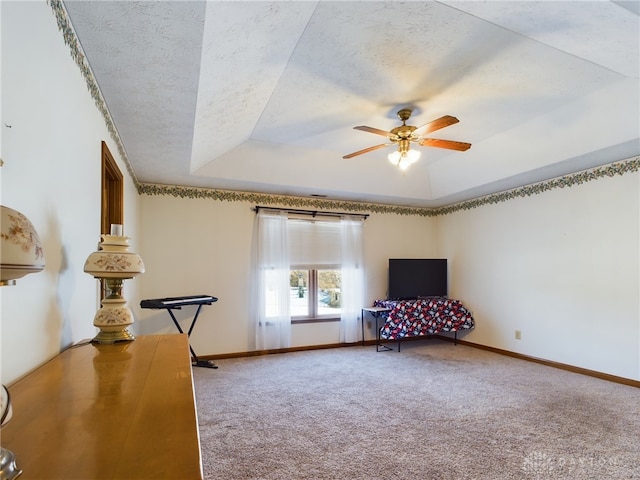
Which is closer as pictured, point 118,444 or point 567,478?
point 118,444

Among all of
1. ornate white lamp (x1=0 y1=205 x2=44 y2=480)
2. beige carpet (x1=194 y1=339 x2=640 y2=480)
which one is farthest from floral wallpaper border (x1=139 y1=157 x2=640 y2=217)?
ornate white lamp (x1=0 y1=205 x2=44 y2=480)

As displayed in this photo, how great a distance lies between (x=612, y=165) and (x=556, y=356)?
7.40ft

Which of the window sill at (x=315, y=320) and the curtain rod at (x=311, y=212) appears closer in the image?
the curtain rod at (x=311, y=212)

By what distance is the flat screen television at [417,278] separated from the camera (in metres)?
5.54

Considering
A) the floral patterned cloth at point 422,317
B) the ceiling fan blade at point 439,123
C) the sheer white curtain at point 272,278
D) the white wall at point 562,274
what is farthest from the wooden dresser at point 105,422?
the white wall at point 562,274

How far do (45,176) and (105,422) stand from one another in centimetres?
94

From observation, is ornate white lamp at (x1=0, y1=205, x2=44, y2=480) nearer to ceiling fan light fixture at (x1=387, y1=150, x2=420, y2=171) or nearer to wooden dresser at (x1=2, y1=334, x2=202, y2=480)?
wooden dresser at (x1=2, y1=334, x2=202, y2=480)

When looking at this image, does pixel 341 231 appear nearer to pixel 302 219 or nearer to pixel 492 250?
pixel 302 219

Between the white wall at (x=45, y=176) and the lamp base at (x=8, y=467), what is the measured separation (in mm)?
508

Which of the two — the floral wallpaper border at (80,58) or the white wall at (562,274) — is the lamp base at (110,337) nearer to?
the floral wallpaper border at (80,58)

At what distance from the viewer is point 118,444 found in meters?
0.62

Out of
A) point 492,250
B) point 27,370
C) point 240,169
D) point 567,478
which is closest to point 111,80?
point 27,370

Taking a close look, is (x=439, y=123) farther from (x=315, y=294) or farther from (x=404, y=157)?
(x=315, y=294)

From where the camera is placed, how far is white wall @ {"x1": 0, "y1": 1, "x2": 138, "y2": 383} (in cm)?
97
